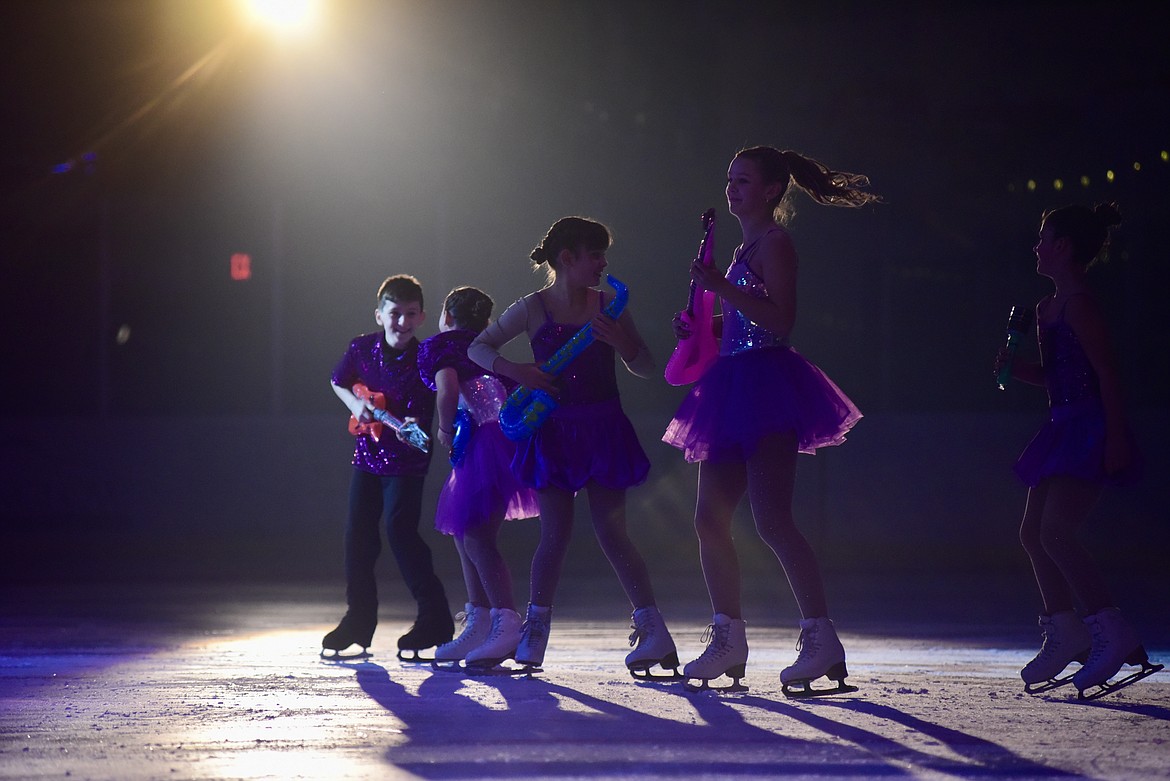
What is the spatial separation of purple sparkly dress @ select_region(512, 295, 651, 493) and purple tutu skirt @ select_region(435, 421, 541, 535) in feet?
1.32

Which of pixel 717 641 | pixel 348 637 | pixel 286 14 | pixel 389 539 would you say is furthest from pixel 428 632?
pixel 286 14

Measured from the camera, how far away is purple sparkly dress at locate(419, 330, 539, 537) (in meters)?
6.40

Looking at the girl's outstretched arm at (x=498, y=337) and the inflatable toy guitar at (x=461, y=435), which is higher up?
the girl's outstretched arm at (x=498, y=337)

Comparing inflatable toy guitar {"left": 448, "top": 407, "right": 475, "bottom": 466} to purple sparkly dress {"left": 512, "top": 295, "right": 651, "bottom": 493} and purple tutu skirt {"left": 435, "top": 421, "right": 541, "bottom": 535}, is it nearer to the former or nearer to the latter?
purple tutu skirt {"left": 435, "top": 421, "right": 541, "bottom": 535}

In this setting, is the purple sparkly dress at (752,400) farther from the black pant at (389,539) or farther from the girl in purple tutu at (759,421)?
the black pant at (389,539)

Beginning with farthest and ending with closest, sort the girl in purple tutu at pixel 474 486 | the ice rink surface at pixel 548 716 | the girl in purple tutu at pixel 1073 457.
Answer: the girl in purple tutu at pixel 474 486
the girl in purple tutu at pixel 1073 457
the ice rink surface at pixel 548 716

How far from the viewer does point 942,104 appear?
15.1m

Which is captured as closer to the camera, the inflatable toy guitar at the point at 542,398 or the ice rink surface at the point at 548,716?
the ice rink surface at the point at 548,716

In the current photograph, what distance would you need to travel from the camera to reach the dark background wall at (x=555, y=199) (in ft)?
46.0

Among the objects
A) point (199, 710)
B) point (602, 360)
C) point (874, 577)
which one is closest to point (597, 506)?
point (602, 360)

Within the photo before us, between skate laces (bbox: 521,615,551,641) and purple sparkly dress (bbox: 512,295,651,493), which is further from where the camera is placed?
skate laces (bbox: 521,615,551,641)

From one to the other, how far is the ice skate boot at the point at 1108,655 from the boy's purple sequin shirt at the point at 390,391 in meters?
3.24

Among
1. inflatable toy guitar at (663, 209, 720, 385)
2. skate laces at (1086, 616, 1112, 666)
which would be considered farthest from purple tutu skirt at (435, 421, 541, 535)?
skate laces at (1086, 616, 1112, 666)

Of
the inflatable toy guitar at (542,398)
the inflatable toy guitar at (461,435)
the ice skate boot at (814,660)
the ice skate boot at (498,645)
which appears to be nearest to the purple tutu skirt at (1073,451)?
the ice skate boot at (814,660)
